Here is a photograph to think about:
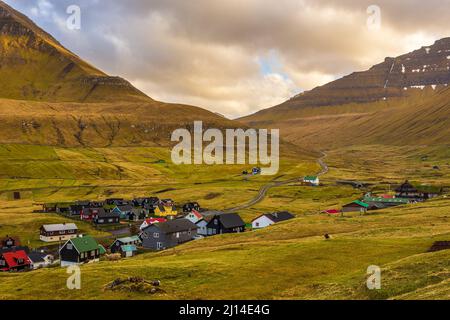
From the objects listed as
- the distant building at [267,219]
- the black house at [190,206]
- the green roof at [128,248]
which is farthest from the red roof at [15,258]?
the black house at [190,206]

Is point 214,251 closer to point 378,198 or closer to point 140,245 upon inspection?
point 140,245

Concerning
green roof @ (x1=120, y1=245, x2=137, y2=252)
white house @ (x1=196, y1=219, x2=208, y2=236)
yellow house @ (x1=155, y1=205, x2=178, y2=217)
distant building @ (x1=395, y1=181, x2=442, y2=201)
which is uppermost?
distant building @ (x1=395, y1=181, x2=442, y2=201)

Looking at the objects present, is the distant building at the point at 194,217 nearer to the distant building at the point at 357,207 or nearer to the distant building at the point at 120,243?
the distant building at the point at 120,243

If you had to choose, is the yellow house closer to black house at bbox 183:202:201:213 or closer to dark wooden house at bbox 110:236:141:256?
black house at bbox 183:202:201:213

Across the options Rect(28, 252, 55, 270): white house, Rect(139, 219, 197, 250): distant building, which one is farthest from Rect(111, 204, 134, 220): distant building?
Rect(28, 252, 55, 270): white house

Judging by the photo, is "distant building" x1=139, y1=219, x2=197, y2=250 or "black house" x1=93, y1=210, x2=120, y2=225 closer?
"distant building" x1=139, y1=219, x2=197, y2=250

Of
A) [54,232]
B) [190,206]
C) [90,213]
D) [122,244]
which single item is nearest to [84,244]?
[122,244]
